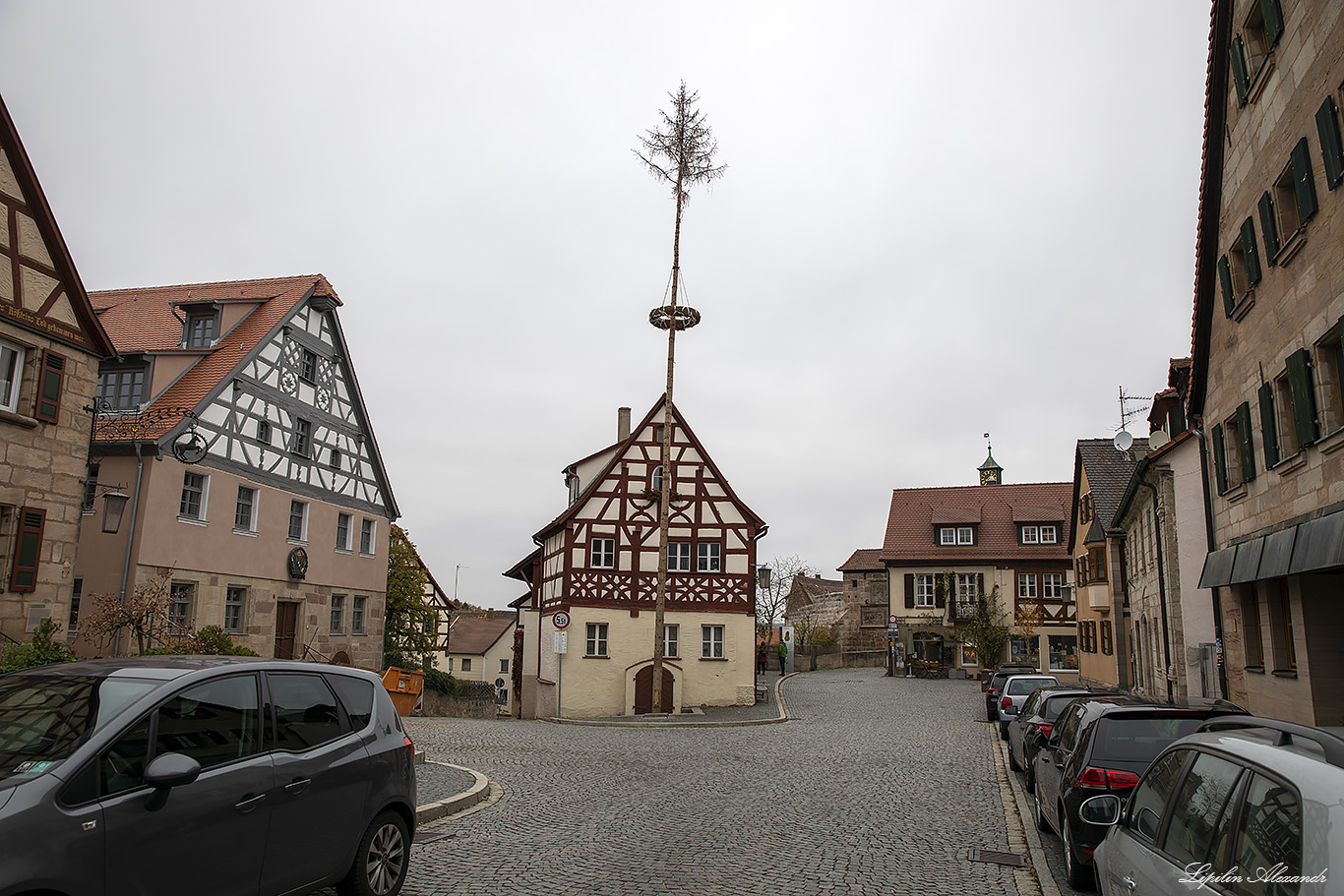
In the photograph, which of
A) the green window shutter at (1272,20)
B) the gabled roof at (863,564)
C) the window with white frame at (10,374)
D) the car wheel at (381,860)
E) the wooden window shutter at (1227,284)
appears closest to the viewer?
the car wheel at (381,860)

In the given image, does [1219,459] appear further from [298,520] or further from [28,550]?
[298,520]

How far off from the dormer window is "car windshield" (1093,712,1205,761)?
45.9 meters

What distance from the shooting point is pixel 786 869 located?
8.28 m

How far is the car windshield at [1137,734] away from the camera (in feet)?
25.7

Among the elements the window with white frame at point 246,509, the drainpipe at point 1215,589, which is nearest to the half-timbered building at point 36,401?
the window with white frame at point 246,509

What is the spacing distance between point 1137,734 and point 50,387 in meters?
17.1

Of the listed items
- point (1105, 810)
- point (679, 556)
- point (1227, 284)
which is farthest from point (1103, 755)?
point (679, 556)

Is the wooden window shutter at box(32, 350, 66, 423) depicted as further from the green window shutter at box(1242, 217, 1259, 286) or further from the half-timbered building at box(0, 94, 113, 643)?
the green window shutter at box(1242, 217, 1259, 286)

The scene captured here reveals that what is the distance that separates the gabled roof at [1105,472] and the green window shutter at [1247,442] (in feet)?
57.6

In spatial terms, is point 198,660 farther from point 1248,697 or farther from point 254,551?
point 254,551

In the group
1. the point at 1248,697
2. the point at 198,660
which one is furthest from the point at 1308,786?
the point at 1248,697

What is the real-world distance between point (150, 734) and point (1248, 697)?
16046 mm

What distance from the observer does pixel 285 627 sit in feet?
87.0

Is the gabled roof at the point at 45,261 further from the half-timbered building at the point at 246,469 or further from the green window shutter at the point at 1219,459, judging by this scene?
the green window shutter at the point at 1219,459
